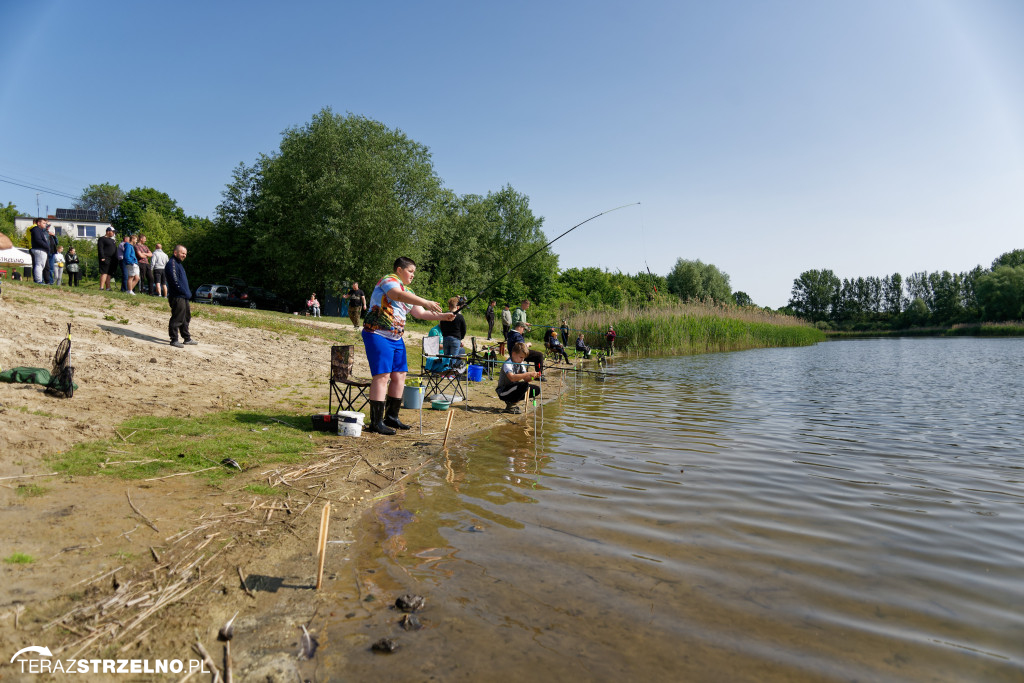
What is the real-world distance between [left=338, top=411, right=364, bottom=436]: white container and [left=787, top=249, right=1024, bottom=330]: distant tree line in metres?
85.3

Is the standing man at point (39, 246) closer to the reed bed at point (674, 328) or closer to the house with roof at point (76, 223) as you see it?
the reed bed at point (674, 328)

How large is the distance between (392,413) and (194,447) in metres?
2.42

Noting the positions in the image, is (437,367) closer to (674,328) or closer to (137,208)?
(674,328)

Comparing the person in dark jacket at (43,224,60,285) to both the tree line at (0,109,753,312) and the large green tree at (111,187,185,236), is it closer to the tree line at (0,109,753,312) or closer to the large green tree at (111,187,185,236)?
the tree line at (0,109,753,312)

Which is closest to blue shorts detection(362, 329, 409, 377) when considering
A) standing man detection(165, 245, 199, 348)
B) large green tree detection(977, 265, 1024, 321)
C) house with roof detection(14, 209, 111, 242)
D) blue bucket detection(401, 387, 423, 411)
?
blue bucket detection(401, 387, 423, 411)

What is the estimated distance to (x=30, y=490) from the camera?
4074mm

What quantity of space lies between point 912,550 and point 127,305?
15.1 metres

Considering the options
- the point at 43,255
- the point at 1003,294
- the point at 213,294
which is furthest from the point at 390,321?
the point at 1003,294

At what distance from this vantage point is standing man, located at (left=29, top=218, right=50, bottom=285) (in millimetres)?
16062

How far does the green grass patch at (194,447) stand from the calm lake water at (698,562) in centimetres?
165

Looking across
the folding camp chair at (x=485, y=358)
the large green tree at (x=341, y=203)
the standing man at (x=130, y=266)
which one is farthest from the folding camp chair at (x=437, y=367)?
the large green tree at (x=341, y=203)

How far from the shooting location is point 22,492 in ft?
13.2

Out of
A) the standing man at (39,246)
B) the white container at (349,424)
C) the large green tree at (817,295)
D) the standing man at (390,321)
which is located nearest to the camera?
the standing man at (390,321)

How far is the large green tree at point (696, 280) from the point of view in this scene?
8138 centimetres
